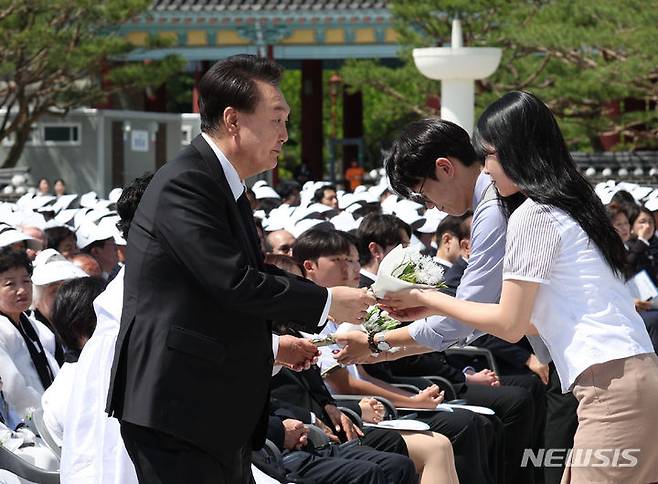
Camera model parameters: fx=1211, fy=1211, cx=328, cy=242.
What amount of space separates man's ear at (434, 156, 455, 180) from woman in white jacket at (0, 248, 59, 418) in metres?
2.26

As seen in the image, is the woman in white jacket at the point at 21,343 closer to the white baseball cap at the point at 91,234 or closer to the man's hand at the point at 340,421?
the man's hand at the point at 340,421

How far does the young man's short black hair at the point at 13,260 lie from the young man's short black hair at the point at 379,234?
7.78ft

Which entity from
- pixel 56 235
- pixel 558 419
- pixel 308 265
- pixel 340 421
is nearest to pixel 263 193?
pixel 56 235

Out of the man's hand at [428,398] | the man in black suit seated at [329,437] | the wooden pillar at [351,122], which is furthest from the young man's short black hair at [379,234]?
the wooden pillar at [351,122]

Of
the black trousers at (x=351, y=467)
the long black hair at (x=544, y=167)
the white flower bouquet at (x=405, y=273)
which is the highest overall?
the long black hair at (x=544, y=167)

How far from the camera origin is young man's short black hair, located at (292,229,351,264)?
262 inches

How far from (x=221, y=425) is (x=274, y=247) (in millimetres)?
5287

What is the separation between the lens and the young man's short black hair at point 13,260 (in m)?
5.96

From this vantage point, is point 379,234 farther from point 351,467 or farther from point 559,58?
point 559,58

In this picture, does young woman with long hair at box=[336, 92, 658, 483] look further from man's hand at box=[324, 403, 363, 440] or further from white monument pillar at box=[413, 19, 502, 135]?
white monument pillar at box=[413, 19, 502, 135]

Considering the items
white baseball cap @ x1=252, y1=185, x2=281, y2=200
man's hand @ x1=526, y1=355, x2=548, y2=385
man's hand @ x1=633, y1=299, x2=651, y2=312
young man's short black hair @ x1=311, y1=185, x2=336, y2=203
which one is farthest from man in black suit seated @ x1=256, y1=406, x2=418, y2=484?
young man's short black hair @ x1=311, y1=185, x2=336, y2=203

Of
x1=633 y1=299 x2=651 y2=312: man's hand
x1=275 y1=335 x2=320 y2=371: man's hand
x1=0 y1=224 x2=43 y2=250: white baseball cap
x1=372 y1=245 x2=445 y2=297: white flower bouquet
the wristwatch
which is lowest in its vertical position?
x1=633 y1=299 x2=651 y2=312: man's hand

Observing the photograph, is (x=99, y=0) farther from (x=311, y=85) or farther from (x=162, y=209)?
(x=162, y=209)

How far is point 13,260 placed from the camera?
6.00m
